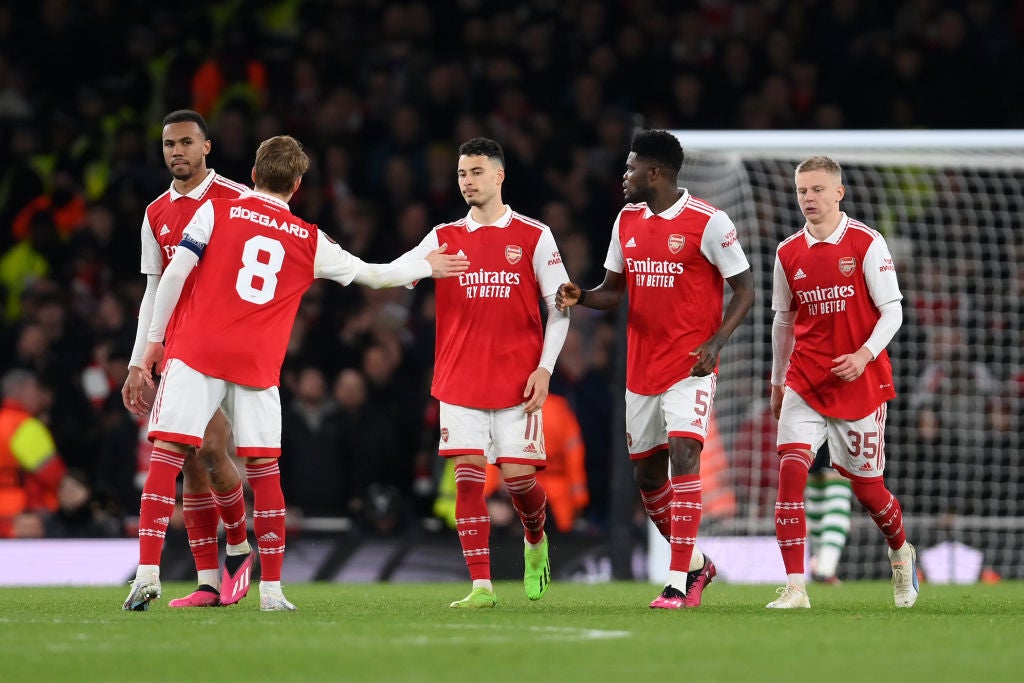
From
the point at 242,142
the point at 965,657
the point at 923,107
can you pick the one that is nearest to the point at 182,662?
the point at 965,657

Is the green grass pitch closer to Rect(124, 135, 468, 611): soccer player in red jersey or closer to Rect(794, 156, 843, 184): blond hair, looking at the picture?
Rect(124, 135, 468, 611): soccer player in red jersey

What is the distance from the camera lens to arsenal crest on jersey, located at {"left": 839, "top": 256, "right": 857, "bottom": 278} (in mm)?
7496

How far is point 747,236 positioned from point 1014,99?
4449mm

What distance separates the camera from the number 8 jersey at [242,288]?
6.62 m

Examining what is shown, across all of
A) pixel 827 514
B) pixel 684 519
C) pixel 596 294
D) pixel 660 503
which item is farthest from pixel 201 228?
pixel 827 514

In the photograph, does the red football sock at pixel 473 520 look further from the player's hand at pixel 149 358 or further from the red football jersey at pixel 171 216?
the red football jersey at pixel 171 216

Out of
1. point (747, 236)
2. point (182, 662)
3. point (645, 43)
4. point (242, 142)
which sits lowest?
point (182, 662)

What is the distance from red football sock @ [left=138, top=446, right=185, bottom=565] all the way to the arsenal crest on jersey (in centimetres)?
334

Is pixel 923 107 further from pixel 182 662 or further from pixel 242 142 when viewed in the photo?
pixel 182 662

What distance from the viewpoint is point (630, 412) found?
761 cm

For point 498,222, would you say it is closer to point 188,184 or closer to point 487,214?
point 487,214

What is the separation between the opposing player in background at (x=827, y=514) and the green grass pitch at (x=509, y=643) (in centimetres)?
284

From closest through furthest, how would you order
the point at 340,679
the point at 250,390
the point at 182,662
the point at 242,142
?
the point at 340,679 < the point at 182,662 < the point at 250,390 < the point at 242,142

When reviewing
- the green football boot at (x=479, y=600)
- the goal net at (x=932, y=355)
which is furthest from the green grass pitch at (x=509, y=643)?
the goal net at (x=932, y=355)
